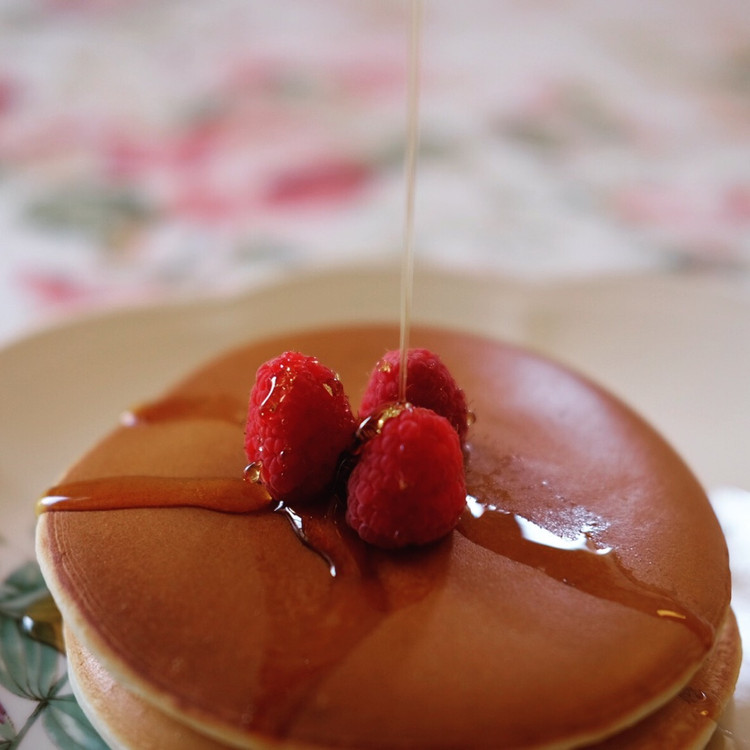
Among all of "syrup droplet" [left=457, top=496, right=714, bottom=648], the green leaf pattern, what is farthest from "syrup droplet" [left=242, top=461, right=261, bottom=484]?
the green leaf pattern

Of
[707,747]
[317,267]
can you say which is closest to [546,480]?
[707,747]

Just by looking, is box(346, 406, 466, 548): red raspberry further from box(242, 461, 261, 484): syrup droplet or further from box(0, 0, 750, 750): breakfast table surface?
box(0, 0, 750, 750): breakfast table surface

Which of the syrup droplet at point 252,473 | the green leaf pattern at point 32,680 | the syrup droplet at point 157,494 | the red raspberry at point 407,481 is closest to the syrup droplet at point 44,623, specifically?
the green leaf pattern at point 32,680

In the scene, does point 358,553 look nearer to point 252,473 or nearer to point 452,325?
point 252,473

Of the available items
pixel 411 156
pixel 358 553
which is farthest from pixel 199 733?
pixel 411 156

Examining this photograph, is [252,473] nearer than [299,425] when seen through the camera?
No

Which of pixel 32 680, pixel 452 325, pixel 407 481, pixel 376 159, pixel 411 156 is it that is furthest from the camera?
pixel 376 159
